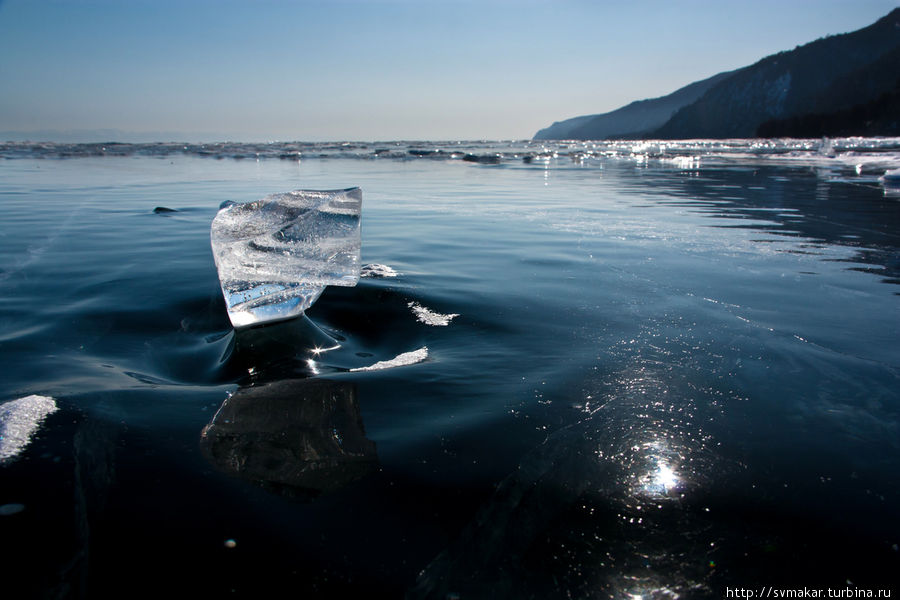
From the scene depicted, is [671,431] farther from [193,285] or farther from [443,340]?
[193,285]

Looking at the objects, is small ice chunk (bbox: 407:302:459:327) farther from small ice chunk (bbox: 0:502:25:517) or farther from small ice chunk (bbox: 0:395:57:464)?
small ice chunk (bbox: 0:502:25:517)

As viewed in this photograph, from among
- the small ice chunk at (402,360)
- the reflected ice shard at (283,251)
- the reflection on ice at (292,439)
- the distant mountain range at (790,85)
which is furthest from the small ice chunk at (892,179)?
the distant mountain range at (790,85)

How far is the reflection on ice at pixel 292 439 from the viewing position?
1441 millimetres

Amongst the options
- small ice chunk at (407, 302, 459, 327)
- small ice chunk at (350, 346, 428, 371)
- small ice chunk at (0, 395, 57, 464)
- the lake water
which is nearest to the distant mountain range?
the lake water

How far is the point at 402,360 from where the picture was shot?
239cm

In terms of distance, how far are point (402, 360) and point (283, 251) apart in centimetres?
105

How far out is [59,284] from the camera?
11.5ft

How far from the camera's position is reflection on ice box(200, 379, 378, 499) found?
1.44 metres

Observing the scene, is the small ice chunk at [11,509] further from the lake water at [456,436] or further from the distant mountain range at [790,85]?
the distant mountain range at [790,85]

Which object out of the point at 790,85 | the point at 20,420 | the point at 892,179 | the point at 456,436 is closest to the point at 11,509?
the point at 20,420

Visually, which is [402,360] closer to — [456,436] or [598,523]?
[456,436]

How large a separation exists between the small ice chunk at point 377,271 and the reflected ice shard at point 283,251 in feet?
2.62

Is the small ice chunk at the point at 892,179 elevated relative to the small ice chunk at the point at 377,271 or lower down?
elevated

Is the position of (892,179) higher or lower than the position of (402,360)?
higher
